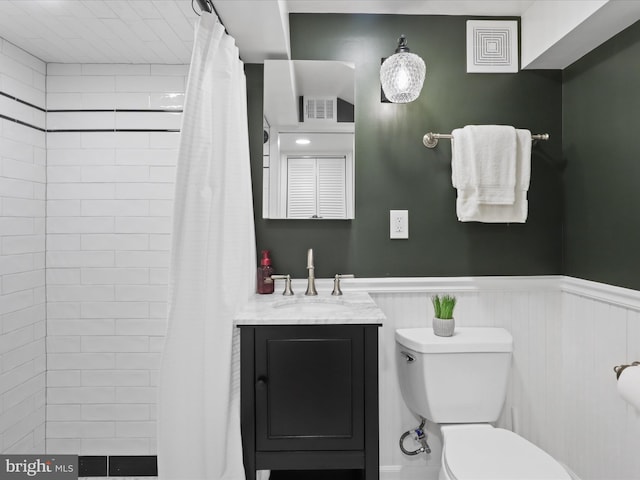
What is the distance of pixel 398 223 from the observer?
78.7 inches

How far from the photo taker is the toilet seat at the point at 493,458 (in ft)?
4.38

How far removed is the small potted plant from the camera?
1.82m

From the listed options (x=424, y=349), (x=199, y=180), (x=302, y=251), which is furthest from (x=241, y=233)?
(x=424, y=349)

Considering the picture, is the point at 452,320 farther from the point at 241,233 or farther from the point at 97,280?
the point at 97,280

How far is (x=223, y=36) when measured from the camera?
160cm

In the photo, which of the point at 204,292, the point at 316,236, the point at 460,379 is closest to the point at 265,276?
the point at 316,236

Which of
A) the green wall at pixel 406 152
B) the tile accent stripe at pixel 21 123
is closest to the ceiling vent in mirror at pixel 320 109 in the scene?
the green wall at pixel 406 152

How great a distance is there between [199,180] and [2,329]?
1213 millimetres

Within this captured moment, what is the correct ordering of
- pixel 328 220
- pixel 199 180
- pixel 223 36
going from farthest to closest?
1. pixel 328 220
2. pixel 223 36
3. pixel 199 180

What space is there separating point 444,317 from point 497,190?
624mm

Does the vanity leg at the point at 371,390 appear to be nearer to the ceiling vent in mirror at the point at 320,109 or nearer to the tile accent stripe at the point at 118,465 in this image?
the ceiling vent in mirror at the point at 320,109

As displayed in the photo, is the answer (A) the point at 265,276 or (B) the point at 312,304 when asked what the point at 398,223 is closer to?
(B) the point at 312,304

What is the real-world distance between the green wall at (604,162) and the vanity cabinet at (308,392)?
3.52 ft

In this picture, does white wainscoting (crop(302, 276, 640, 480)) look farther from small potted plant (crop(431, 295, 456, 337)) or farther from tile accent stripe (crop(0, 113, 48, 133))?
tile accent stripe (crop(0, 113, 48, 133))
